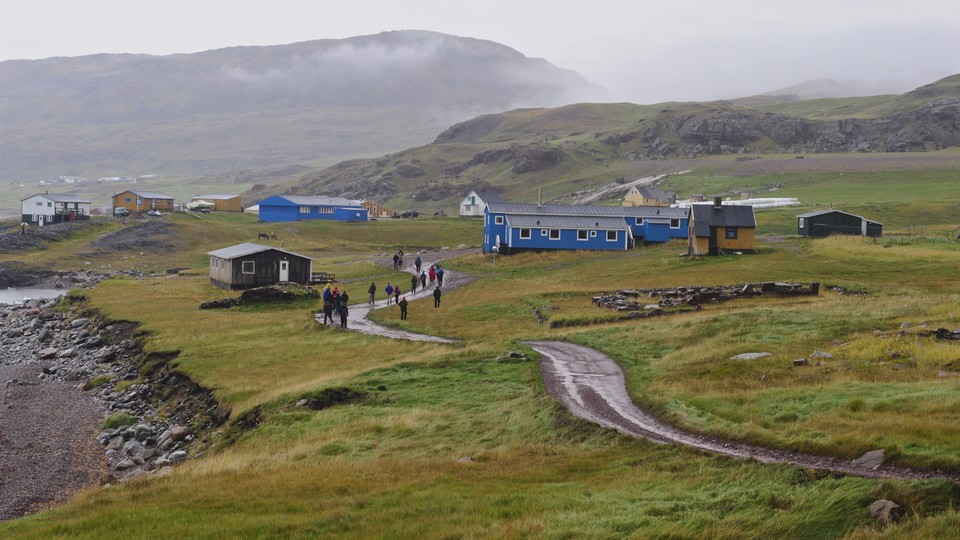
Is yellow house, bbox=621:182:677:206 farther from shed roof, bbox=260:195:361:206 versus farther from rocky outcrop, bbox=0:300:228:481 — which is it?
rocky outcrop, bbox=0:300:228:481

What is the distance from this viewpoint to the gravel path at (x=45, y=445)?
25375mm

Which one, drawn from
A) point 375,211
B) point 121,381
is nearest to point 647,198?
point 375,211

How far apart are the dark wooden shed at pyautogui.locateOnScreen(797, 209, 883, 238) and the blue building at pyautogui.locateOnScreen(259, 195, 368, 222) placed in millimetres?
78457

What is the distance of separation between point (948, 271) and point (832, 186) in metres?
102

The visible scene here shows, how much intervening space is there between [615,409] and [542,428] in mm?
3166

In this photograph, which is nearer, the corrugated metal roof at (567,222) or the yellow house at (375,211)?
the corrugated metal roof at (567,222)

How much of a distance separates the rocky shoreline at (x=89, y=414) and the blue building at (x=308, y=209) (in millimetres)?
85685

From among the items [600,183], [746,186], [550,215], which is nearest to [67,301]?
[550,215]

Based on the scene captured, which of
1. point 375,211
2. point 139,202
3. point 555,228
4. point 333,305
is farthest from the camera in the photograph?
point 375,211

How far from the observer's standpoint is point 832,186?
15412 centimetres

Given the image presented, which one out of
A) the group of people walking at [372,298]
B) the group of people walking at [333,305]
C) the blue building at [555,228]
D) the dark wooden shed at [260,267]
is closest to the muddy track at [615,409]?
the group of people walking at [333,305]

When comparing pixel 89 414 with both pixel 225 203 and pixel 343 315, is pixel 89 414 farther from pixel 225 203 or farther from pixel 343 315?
pixel 225 203

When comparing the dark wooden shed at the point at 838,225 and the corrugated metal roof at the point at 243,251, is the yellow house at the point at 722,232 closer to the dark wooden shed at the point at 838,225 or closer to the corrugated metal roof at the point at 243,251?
the dark wooden shed at the point at 838,225

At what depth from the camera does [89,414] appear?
36.3m
